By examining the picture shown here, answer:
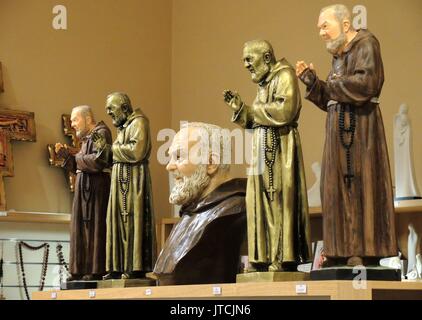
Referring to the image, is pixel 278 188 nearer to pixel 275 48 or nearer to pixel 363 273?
pixel 363 273

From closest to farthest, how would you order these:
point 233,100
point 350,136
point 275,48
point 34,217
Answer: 1. point 350,136
2. point 233,100
3. point 34,217
4. point 275,48

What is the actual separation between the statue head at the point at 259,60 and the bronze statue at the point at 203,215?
421 mm

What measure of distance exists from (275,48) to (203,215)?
2574 mm

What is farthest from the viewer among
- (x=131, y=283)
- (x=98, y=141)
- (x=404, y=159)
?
(x=404, y=159)

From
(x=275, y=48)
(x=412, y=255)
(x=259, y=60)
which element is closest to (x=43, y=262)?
(x=275, y=48)

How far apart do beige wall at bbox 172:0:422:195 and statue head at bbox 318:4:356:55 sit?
2.13 meters

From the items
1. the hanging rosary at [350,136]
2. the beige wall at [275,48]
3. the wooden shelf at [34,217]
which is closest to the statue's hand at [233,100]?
the hanging rosary at [350,136]

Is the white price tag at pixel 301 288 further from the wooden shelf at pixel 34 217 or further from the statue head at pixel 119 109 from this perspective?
the wooden shelf at pixel 34 217

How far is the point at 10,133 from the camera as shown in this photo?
18.5 ft

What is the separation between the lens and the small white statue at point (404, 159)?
15.1 ft

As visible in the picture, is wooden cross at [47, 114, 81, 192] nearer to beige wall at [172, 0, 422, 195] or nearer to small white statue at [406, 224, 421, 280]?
beige wall at [172, 0, 422, 195]

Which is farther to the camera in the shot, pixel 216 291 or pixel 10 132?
pixel 10 132
